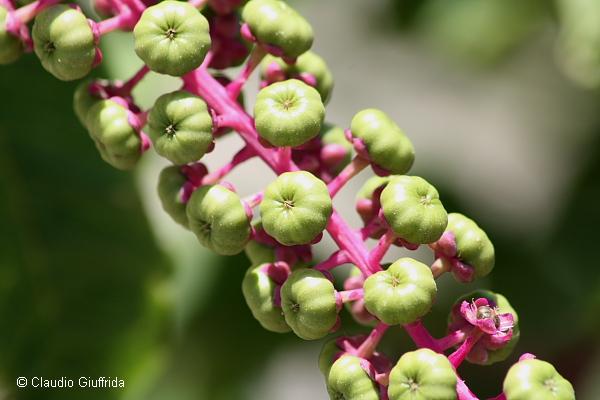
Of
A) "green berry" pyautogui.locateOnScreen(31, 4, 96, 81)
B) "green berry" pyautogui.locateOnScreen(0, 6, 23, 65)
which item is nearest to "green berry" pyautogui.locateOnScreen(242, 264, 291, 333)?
"green berry" pyautogui.locateOnScreen(31, 4, 96, 81)

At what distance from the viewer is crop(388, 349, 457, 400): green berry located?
1.76 m

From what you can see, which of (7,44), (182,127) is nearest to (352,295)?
(182,127)

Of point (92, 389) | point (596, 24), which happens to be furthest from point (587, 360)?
point (92, 389)

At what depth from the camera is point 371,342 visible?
1.97m

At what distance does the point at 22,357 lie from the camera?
295 cm

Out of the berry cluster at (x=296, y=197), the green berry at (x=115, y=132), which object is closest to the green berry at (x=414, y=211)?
the berry cluster at (x=296, y=197)

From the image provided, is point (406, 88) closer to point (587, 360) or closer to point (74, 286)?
point (587, 360)

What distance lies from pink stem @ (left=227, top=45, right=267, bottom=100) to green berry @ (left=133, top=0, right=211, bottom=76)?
131mm

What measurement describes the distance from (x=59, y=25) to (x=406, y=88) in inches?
136

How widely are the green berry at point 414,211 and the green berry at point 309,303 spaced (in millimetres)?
175

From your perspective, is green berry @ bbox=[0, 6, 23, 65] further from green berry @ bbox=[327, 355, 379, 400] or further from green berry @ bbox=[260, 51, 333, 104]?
green berry @ bbox=[327, 355, 379, 400]

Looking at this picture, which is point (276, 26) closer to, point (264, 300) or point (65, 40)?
point (65, 40)

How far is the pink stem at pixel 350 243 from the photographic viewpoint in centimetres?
200

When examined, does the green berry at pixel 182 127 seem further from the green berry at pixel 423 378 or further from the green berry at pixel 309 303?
the green berry at pixel 423 378
